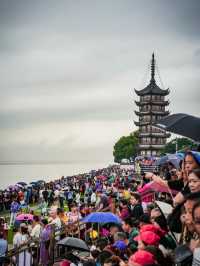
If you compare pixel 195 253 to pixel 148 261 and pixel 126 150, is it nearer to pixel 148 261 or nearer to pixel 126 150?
pixel 148 261

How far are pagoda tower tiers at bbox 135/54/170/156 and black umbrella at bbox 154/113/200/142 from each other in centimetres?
9410

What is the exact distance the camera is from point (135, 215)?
978 centimetres

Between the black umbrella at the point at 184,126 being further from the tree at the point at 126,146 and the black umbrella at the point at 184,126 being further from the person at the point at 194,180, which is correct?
the tree at the point at 126,146

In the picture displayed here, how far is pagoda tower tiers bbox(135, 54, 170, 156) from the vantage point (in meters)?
102

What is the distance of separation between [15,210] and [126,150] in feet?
397

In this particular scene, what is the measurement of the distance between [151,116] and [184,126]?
9612 cm

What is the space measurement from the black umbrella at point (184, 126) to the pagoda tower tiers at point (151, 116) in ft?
309

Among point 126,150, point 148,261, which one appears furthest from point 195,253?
point 126,150

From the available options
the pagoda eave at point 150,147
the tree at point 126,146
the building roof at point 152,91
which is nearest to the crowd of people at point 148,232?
the pagoda eave at point 150,147

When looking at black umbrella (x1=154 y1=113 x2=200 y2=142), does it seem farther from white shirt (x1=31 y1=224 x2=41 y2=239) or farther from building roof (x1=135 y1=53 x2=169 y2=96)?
building roof (x1=135 y1=53 x2=169 y2=96)

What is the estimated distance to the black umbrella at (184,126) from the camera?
6535 mm

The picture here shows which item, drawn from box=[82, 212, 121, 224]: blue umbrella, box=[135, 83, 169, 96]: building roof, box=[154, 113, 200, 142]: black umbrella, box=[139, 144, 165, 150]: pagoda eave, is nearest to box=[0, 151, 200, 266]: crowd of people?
box=[82, 212, 121, 224]: blue umbrella

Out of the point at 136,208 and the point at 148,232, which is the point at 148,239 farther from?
the point at 136,208

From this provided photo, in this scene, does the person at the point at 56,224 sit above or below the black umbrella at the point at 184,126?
below
